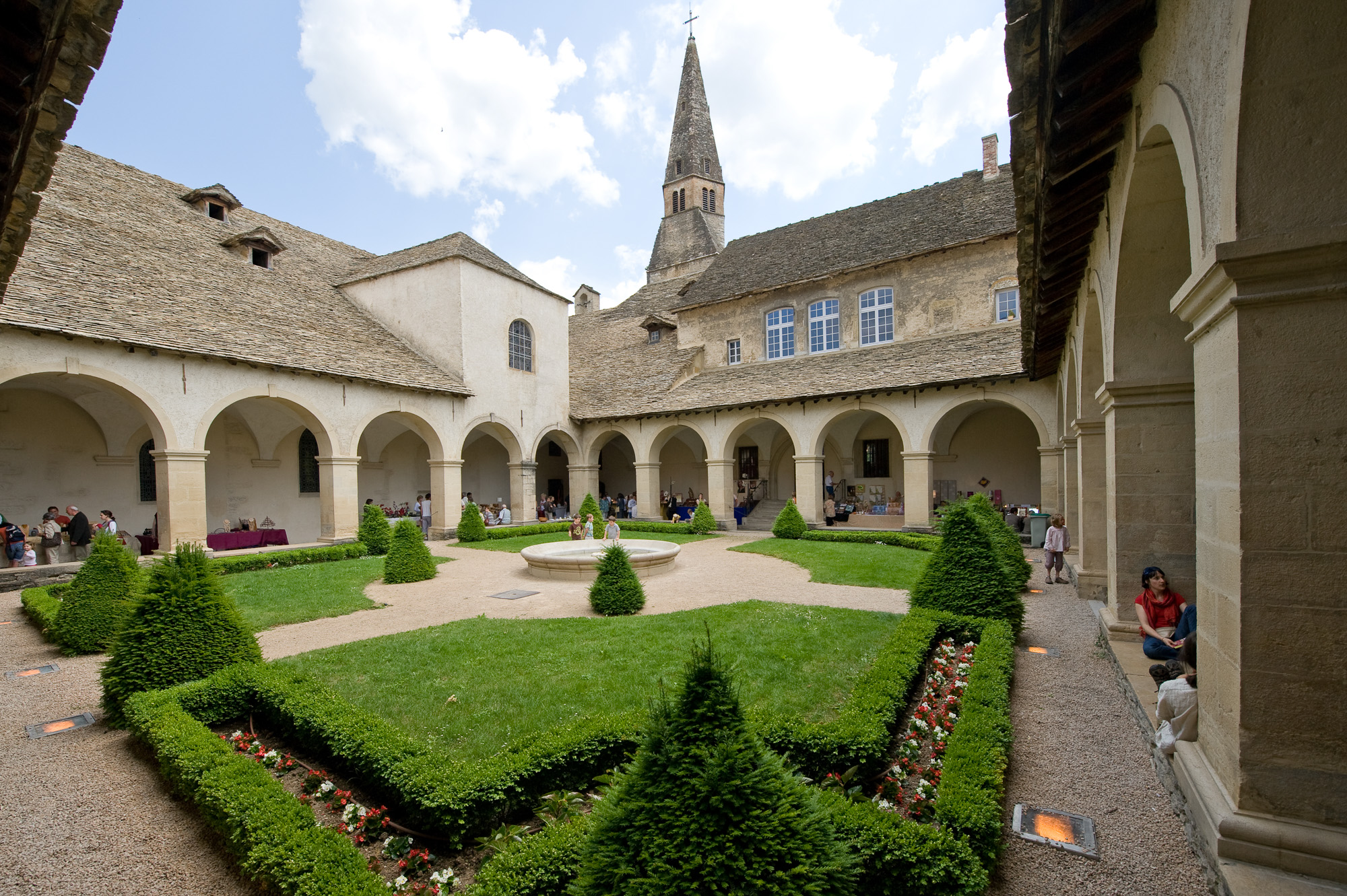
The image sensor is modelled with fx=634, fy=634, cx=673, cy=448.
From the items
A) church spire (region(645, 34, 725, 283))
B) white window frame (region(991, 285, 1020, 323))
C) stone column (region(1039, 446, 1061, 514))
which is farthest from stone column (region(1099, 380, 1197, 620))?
church spire (region(645, 34, 725, 283))

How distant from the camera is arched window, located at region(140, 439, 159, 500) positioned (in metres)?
16.7

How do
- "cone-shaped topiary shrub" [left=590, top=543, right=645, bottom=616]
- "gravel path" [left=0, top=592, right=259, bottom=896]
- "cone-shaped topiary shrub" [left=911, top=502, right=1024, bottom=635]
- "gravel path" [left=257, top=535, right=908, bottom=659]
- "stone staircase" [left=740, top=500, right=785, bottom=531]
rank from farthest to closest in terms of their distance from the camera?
"stone staircase" [left=740, top=500, right=785, bottom=531]
"cone-shaped topiary shrub" [left=590, top=543, right=645, bottom=616]
"gravel path" [left=257, top=535, right=908, bottom=659]
"cone-shaped topiary shrub" [left=911, top=502, right=1024, bottom=635]
"gravel path" [left=0, top=592, right=259, bottom=896]

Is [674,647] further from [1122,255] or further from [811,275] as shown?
[811,275]

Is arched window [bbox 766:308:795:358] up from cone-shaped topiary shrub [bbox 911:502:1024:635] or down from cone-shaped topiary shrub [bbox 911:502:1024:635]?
up

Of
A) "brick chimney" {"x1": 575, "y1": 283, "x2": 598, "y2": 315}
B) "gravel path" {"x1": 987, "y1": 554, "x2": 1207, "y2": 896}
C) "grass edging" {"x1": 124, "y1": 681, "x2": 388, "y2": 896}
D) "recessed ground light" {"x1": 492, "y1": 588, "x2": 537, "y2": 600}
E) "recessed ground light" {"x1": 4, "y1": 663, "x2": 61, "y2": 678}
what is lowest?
"recessed ground light" {"x1": 492, "y1": 588, "x2": 537, "y2": 600}

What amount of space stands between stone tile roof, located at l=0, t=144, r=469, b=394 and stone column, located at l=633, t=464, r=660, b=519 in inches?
276

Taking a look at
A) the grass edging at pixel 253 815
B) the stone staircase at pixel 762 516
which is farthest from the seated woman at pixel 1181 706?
the stone staircase at pixel 762 516

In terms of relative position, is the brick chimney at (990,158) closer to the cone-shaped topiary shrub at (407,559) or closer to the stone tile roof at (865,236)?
the stone tile roof at (865,236)

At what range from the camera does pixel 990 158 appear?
20.1 meters

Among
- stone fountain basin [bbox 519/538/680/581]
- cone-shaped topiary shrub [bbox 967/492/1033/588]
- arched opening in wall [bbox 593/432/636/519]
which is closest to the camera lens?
cone-shaped topiary shrub [bbox 967/492/1033/588]

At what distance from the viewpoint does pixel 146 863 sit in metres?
3.70

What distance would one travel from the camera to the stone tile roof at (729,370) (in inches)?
687

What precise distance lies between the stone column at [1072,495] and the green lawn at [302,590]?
12.8m

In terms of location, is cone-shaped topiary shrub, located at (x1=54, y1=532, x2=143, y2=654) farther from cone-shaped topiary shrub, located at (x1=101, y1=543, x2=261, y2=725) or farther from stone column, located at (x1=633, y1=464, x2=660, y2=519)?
stone column, located at (x1=633, y1=464, x2=660, y2=519)
